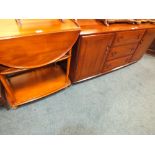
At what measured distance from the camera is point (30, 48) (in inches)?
41.3

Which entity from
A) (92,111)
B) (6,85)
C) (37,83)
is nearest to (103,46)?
(92,111)

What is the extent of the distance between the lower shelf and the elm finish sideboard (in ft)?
0.66

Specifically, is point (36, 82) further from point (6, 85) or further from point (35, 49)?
point (35, 49)

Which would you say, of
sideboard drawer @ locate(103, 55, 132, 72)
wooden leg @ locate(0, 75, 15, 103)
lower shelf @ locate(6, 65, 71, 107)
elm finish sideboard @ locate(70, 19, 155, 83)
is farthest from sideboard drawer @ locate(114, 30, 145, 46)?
wooden leg @ locate(0, 75, 15, 103)

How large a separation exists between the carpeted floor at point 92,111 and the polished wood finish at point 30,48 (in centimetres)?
14

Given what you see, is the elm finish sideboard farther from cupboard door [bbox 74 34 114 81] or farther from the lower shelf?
the lower shelf

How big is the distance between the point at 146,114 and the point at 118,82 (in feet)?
1.88

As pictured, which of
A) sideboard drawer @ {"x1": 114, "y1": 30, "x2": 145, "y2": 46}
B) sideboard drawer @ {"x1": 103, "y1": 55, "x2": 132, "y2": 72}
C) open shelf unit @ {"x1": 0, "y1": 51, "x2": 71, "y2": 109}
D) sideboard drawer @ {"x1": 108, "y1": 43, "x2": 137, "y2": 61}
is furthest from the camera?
sideboard drawer @ {"x1": 103, "y1": 55, "x2": 132, "y2": 72}

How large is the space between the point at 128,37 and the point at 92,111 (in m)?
1.05

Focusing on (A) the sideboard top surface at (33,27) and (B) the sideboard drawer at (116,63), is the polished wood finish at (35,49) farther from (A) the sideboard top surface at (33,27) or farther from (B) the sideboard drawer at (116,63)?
(B) the sideboard drawer at (116,63)

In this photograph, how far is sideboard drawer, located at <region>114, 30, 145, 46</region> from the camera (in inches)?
61.2
